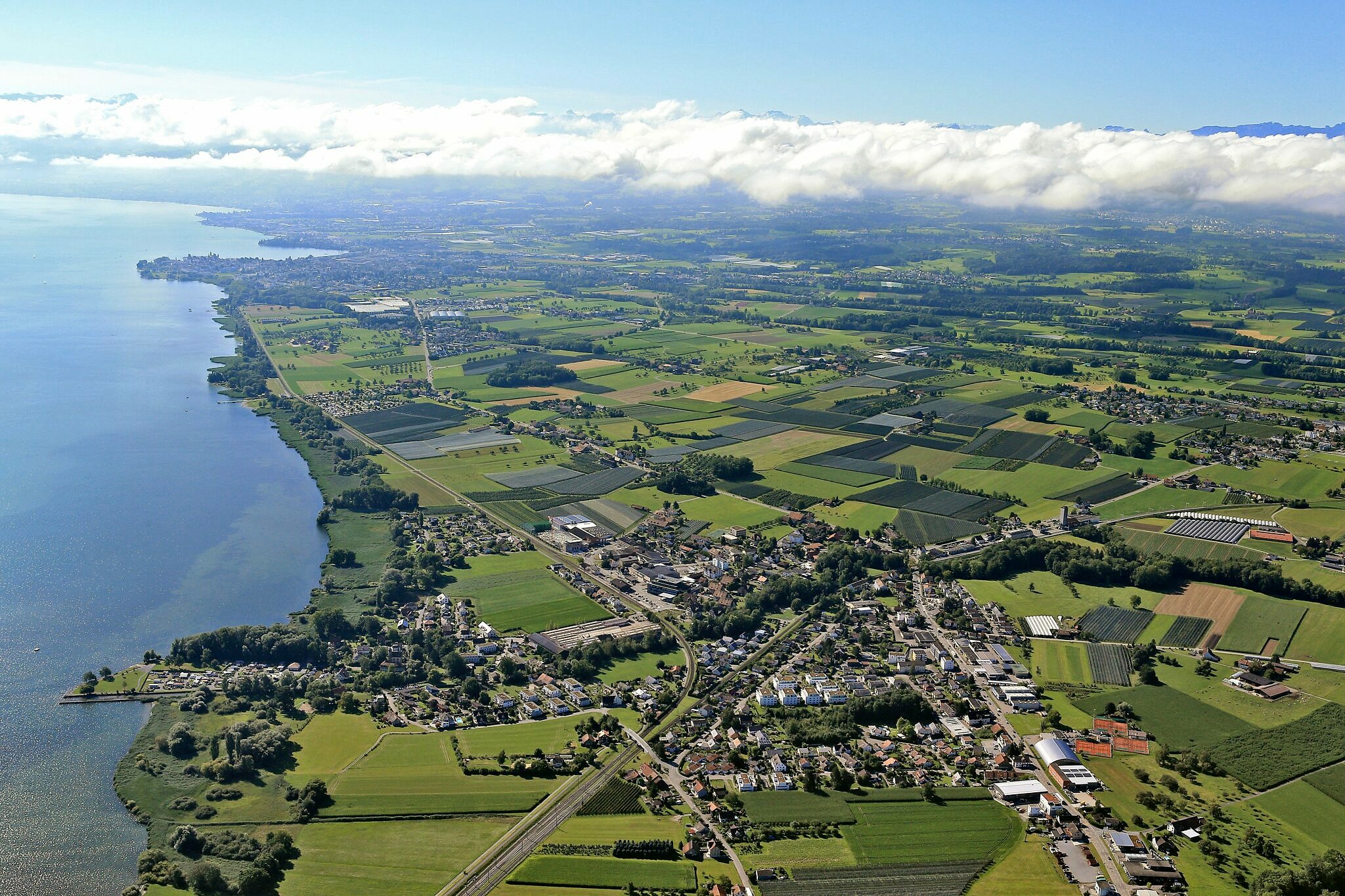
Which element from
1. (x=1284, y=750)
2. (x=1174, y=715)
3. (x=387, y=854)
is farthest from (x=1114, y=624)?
(x=387, y=854)

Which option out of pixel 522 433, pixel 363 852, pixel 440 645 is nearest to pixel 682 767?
pixel 363 852

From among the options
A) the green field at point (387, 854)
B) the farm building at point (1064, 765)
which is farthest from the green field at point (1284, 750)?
the green field at point (387, 854)

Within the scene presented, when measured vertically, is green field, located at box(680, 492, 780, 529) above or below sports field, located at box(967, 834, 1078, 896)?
above

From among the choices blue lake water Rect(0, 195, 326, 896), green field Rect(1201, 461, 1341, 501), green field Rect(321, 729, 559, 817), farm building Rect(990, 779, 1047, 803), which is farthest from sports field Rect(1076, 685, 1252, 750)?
blue lake water Rect(0, 195, 326, 896)

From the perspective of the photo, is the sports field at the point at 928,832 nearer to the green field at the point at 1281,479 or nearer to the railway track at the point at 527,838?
the railway track at the point at 527,838

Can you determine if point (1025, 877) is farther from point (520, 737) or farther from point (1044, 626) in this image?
point (1044, 626)

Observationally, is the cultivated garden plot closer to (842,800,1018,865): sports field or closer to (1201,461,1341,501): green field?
(842,800,1018,865): sports field
